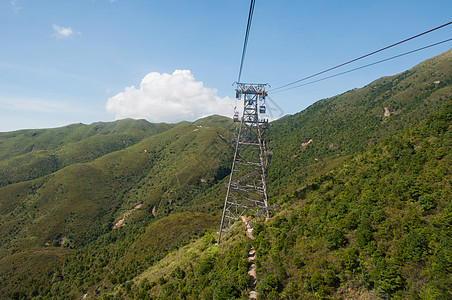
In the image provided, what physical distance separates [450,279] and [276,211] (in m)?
18.3

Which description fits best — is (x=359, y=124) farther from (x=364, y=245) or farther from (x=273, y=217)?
(x=364, y=245)

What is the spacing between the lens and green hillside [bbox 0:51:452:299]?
1154cm

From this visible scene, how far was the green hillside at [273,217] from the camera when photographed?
454 inches

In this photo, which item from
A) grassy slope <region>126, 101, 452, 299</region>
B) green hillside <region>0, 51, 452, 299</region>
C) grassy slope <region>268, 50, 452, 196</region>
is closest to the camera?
grassy slope <region>126, 101, 452, 299</region>

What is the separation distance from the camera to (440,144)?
18.4m

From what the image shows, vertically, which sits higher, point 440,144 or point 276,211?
point 440,144

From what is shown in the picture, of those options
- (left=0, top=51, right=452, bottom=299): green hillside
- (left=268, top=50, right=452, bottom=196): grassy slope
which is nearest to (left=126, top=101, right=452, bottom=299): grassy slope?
(left=0, top=51, right=452, bottom=299): green hillside

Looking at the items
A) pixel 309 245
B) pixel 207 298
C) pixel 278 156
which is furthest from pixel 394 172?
pixel 278 156

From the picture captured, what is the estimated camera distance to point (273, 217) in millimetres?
23234

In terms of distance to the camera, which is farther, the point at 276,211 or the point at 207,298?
the point at 276,211

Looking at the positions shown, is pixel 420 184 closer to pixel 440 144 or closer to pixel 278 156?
pixel 440 144

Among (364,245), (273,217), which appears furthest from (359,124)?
(364,245)

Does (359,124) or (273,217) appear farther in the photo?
(359,124)

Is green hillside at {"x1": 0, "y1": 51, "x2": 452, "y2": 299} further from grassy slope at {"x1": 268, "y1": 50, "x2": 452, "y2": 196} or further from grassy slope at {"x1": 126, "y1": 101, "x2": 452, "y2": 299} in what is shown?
grassy slope at {"x1": 268, "y1": 50, "x2": 452, "y2": 196}
